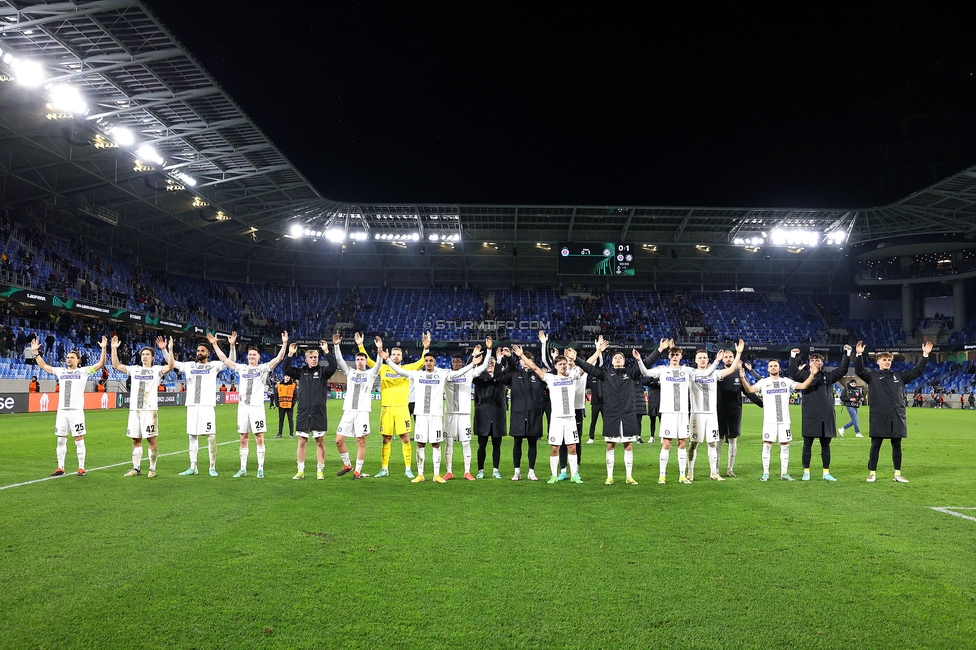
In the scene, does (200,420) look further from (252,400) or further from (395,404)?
(395,404)

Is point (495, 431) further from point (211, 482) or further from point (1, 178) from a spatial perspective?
point (1, 178)

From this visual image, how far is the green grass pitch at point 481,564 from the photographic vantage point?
4805 millimetres

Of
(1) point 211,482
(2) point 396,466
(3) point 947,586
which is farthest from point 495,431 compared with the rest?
(3) point 947,586

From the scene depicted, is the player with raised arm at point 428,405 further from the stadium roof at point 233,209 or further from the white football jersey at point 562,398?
the stadium roof at point 233,209

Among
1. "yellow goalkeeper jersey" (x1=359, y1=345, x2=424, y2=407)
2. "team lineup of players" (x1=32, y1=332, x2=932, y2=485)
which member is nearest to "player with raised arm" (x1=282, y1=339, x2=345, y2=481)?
"team lineup of players" (x1=32, y1=332, x2=932, y2=485)

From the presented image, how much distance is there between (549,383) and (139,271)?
52960mm

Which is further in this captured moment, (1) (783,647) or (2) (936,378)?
(2) (936,378)

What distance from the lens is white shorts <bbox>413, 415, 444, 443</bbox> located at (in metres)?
11.9

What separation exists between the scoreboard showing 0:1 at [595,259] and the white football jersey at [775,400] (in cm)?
3172

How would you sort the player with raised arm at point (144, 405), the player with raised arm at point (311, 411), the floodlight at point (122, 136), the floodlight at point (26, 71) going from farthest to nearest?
the floodlight at point (122, 136) < the floodlight at point (26, 71) < the player with raised arm at point (311, 411) < the player with raised arm at point (144, 405)

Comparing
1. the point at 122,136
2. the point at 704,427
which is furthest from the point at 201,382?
the point at 122,136

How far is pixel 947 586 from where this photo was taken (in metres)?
5.89

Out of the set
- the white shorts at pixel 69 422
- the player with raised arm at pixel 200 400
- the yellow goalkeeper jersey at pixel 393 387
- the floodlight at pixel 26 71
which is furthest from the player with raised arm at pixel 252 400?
the floodlight at pixel 26 71

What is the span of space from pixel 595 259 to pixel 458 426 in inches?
1325
